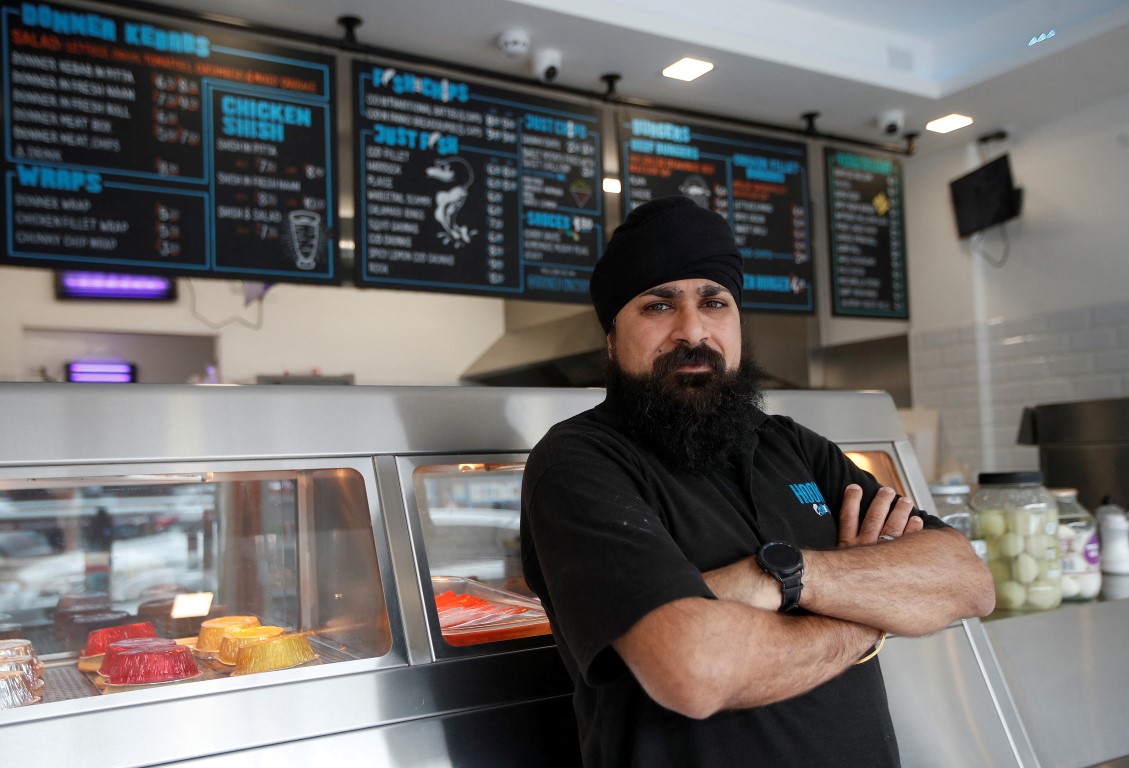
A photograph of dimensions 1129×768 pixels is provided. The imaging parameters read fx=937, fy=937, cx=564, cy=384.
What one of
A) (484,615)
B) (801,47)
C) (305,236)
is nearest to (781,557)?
(484,615)

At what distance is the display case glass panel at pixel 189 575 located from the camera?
139 cm

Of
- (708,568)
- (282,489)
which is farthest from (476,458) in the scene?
(708,568)

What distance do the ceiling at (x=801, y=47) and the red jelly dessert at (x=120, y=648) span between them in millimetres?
2022

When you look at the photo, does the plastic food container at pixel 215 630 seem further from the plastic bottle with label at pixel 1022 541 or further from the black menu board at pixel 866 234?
the black menu board at pixel 866 234

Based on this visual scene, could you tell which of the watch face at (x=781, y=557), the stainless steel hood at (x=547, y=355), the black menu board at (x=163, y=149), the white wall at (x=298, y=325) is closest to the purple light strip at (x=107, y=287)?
the white wall at (x=298, y=325)

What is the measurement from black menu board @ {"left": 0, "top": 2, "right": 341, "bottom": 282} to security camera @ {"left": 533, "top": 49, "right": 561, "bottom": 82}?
27.0 inches

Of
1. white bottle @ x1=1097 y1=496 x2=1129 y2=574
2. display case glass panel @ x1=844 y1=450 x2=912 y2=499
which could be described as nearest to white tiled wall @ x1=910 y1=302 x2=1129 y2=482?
white bottle @ x1=1097 y1=496 x2=1129 y2=574

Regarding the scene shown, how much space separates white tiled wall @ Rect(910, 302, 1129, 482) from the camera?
3844 millimetres

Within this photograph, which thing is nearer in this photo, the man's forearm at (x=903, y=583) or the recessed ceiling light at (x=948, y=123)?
the man's forearm at (x=903, y=583)

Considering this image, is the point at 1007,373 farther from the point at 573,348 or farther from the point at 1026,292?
the point at 573,348

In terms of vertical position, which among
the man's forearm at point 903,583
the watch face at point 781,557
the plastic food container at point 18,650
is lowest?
the plastic food container at point 18,650

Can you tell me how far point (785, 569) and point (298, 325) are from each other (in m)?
5.52

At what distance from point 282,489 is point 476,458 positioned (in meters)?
0.32

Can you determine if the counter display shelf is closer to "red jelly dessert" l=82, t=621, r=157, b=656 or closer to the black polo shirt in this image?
"red jelly dessert" l=82, t=621, r=157, b=656
